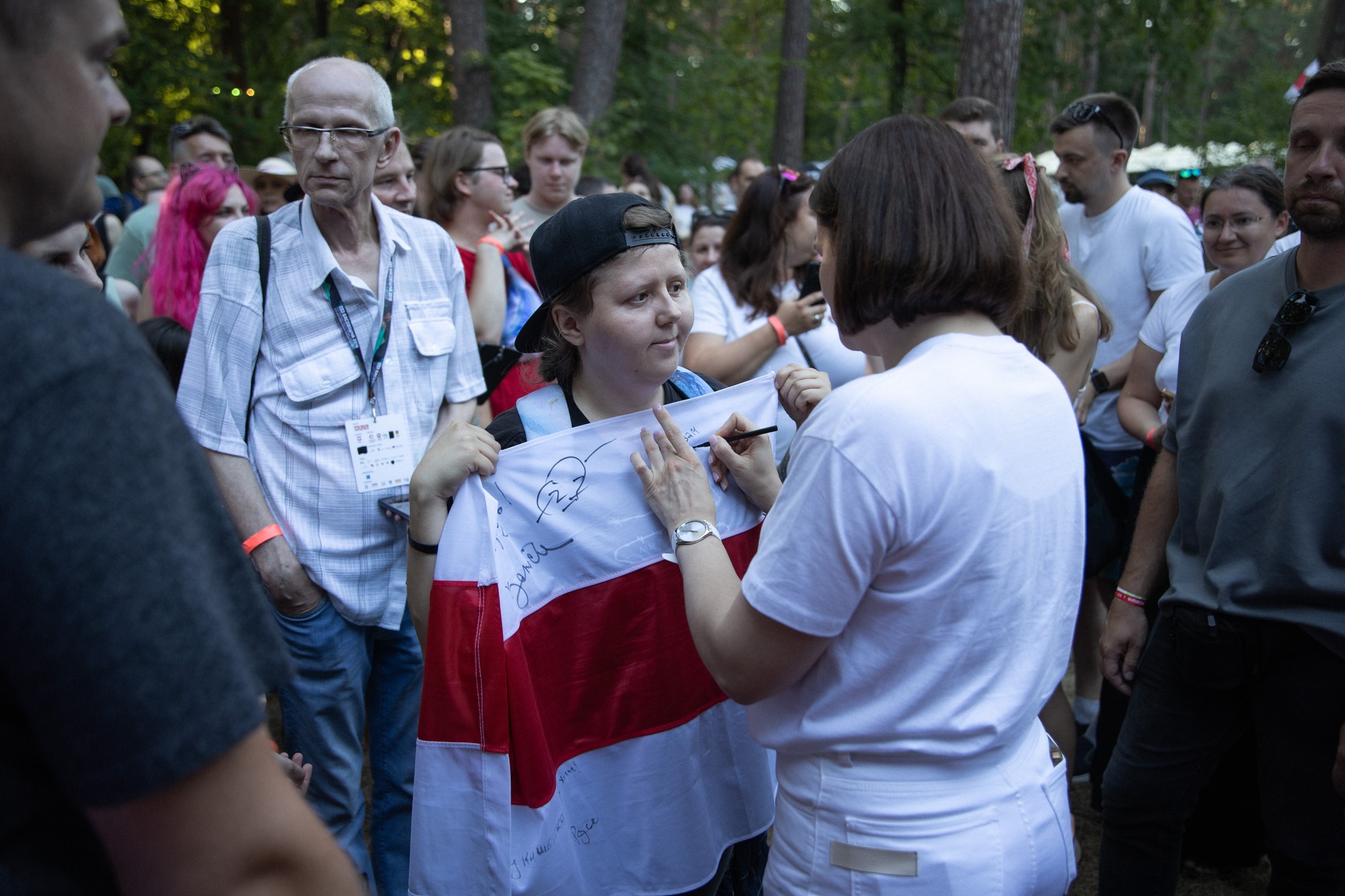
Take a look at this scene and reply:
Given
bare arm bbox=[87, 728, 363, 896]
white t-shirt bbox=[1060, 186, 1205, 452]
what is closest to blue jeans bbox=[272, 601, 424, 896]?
bare arm bbox=[87, 728, 363, 896]

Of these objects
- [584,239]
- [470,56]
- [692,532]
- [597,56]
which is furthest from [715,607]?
[470,56]

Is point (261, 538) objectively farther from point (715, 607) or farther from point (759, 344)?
point (759, 344)

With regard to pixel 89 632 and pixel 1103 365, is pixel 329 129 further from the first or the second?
pixel 1103 365

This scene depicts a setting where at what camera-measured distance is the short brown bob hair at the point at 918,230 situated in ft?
4.94

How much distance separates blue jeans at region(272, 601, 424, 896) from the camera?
2596 mm

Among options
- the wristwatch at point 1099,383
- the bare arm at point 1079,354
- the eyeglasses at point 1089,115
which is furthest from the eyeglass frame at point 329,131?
the eyeglasses at point 1089,115

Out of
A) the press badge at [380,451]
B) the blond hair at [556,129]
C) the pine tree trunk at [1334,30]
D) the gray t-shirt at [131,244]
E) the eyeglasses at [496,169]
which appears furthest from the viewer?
the pine tree trunk at [1334,30]

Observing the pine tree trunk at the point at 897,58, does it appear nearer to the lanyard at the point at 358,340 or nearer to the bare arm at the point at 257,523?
the lanyard at the point at 358,340

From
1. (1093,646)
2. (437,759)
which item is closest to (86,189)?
(437,759)

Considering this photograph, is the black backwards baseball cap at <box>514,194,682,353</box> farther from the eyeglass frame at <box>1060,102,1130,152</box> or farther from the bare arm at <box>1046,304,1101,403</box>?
the eyeglass frame at <box>1060,102,1130,152</box>

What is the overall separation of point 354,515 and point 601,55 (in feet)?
30.0

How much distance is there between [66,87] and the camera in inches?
31.4

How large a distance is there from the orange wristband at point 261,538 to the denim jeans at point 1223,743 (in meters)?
2.28

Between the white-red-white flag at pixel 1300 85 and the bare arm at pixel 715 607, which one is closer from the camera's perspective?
the bare arm at pixel 715 607
